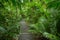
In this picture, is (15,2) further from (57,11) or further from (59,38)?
(57,11)

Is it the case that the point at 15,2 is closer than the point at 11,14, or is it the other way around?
the point at 15,2

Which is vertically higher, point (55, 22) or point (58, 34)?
point (55, 22)

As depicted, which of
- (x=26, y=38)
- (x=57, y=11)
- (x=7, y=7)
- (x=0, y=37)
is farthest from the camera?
(x=26, y=38)

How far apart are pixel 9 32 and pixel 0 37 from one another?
412mm

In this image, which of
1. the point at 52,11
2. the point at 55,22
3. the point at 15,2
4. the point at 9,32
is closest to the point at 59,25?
the point at 55,22

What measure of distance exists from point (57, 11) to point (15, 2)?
3439mm

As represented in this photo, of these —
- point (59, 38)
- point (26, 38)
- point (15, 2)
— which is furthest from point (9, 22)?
point (15, 2)

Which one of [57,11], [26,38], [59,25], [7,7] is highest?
[7,7]

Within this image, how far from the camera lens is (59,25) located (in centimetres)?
591

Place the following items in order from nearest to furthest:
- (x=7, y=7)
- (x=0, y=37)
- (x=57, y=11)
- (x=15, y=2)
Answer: (x=15, y=2) < (x=0, y=37) < (x=57, y=11) < (x=7, y=7)

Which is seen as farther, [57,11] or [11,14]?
[11,14]

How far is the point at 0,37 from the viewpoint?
5590mm

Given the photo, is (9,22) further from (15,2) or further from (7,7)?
(15,2)

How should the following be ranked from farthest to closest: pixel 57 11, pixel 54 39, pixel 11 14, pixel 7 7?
pixel 11 14 → pixel 7 7 → pixel 57 11 → pixel 54 39
